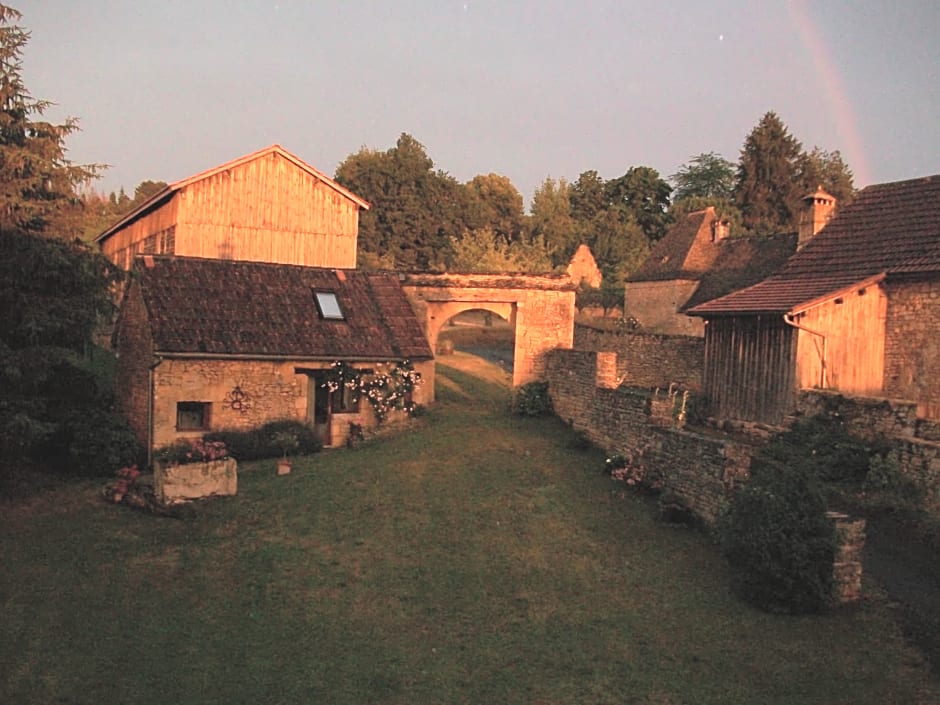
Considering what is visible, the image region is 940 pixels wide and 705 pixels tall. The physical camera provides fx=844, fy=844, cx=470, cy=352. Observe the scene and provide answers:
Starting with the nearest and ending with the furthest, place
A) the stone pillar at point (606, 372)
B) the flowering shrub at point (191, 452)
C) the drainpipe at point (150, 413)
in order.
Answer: the flowering shrub at point (191, 452), the drainpipe at point (150, 413), the stone pillar at point (606, 372)

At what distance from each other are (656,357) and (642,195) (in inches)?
2015

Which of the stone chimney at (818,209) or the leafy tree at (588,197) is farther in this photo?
the leafy tree at (588,197)

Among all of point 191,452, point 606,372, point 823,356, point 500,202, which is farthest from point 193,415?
point 500,202

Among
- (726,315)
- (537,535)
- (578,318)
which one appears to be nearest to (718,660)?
(537,535)

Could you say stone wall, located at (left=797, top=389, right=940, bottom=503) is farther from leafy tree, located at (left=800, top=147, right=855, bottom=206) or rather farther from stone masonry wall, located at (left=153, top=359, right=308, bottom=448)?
leafy tree, located at (left=800, top=147, right=855, bottom=206)

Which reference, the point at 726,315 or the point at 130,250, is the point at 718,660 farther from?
the point at 130,250

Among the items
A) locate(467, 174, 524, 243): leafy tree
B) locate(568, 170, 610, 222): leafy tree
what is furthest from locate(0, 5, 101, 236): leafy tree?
locate(568, 170, 610, 222): leafy tree

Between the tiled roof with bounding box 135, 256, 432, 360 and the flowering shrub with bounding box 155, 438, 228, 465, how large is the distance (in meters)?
2.14

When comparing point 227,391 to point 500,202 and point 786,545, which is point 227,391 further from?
point 500,202

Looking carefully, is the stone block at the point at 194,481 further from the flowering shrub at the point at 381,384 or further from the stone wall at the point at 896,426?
the stone wall at the point at 896,426

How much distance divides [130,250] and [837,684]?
3278 cm

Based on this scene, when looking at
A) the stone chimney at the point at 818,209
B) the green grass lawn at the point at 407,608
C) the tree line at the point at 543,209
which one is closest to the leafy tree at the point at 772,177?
the tree line at the point at 543,209

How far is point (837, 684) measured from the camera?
916 cm

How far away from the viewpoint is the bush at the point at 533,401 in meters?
23.4
